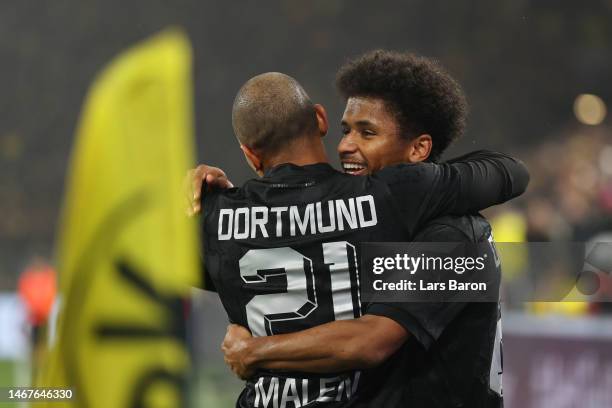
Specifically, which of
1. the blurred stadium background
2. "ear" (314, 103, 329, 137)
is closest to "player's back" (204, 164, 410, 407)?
"ear" (314, 103, 329, 137)

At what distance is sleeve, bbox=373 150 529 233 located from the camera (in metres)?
2.26

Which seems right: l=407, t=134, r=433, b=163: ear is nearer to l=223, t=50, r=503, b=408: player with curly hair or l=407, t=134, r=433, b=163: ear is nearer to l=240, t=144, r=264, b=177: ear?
l=223, t=50, r=503, b=408: player with curly hair

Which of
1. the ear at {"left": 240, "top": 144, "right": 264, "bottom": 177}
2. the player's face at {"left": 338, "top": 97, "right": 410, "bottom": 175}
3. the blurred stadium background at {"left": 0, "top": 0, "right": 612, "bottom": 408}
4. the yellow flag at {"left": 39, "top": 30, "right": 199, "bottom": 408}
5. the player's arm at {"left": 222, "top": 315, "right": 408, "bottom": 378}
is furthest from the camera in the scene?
the blurred stadium background at {"left": 0, "top": 0, "right": 612, "bottom": 408}

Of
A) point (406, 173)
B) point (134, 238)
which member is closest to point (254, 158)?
point (406, 173)

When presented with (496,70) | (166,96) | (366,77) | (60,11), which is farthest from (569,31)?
(166,96)

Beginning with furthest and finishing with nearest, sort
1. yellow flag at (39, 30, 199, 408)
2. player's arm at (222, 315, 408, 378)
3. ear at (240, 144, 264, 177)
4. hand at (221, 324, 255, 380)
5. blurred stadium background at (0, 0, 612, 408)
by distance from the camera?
blurred stadium background at (0, 0, 612, 408) < ear at (240, 144, 264, 177) < hand at (221, 324, 255, 380) < player's arm at (222, 315, 408, 378) < yellow flag at (39, 30, 199, 408)

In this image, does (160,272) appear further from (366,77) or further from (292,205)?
(366,77)

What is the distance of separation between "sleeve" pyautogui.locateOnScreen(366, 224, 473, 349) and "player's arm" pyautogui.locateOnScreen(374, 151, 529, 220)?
0.15 ft

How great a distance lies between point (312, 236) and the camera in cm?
228

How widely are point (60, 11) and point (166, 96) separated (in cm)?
1748

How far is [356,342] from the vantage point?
2.17 m

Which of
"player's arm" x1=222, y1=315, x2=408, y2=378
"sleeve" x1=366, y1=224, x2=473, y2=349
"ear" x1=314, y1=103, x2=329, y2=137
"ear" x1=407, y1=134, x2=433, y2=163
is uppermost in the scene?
"ear" x1=314, y1=103, x2=329, y2=137

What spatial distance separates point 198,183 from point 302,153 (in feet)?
1.02

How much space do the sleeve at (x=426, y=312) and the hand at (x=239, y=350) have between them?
0.32 m
